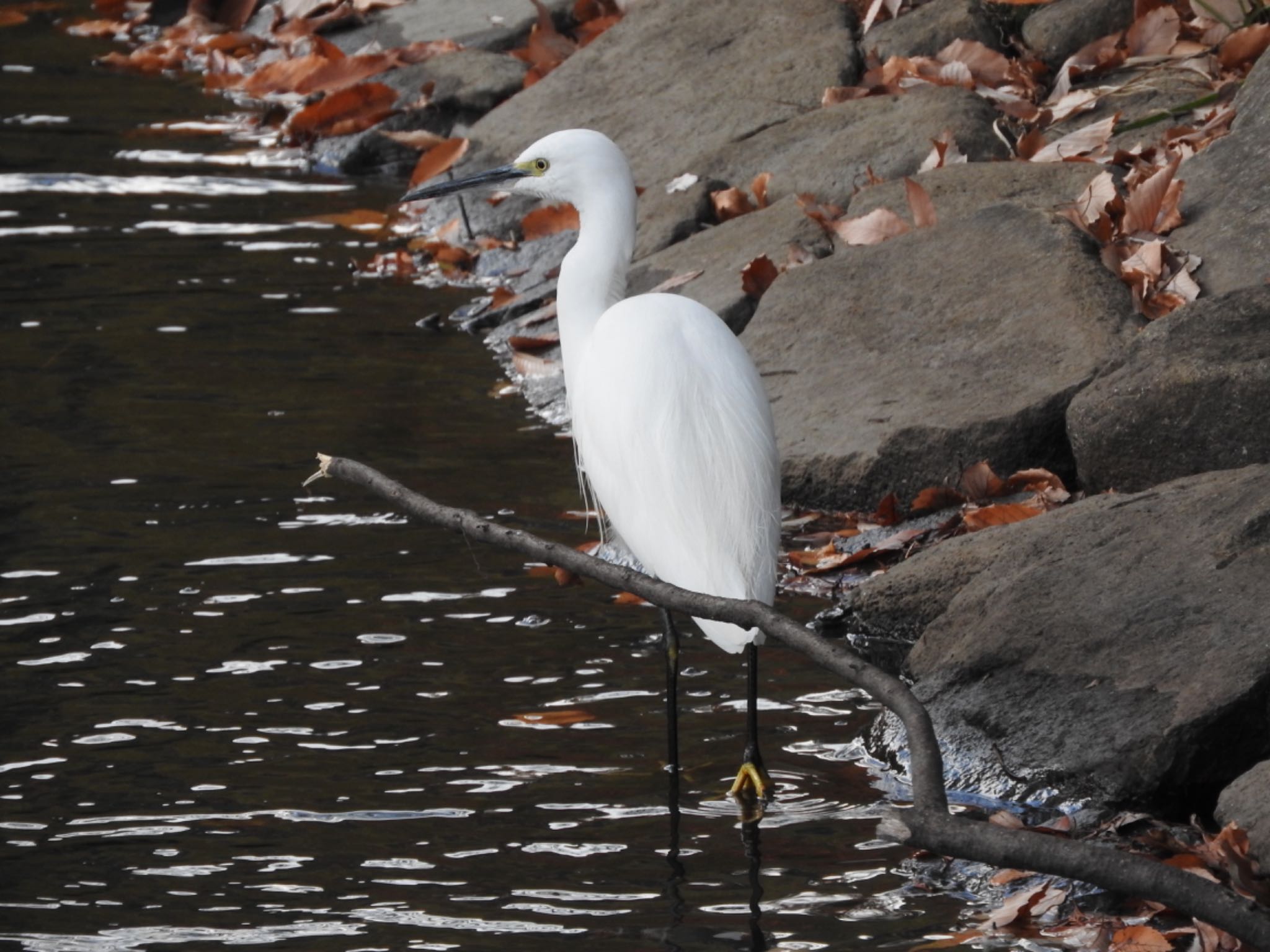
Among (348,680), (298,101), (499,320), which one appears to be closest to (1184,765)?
(348,680)

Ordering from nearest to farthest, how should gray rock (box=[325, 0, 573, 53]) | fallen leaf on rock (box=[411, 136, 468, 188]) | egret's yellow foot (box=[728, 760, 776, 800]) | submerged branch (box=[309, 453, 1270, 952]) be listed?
1. submerged branch (box=[309, 453, 1270, 952])
2. egret's yellow foot (box=[728, 760, 776, 800])
3. fallen leaf on rock (box=[411, 136, 468, 188])
4. gray rock (box=[325, 0, 573, 53])

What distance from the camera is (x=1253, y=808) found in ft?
10.5

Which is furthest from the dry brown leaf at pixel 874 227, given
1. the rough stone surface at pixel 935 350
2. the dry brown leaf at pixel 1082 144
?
the dry brown leaf at pixel 1082 144

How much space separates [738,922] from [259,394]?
12.1 ft

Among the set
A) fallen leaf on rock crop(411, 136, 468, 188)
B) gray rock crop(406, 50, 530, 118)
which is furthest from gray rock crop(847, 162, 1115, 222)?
gray rock crop(406, 50, 530, 118)

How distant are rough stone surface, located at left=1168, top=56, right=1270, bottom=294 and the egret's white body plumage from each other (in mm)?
1813

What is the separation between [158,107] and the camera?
10938 millimetres

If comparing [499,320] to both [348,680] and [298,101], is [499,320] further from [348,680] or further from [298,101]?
[298,101]

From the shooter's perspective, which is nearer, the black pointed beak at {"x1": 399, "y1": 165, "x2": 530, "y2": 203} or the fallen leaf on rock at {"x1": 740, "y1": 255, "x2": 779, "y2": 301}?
the black pointed beak at {"x1": 399, "y1": 165, "x2": 530, "y2": 203}

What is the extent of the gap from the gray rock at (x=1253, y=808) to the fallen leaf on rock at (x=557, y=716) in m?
1.53

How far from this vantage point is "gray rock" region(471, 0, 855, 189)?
834 centimetres

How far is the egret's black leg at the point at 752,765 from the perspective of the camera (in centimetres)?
389

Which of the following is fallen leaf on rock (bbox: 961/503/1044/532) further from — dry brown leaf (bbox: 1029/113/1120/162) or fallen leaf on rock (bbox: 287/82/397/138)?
fallen leaf on rock (bbox: 287/82/397/138)

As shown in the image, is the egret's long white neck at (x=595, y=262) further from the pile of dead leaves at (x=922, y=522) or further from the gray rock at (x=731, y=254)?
the gray rock at (x=731, y=254)
